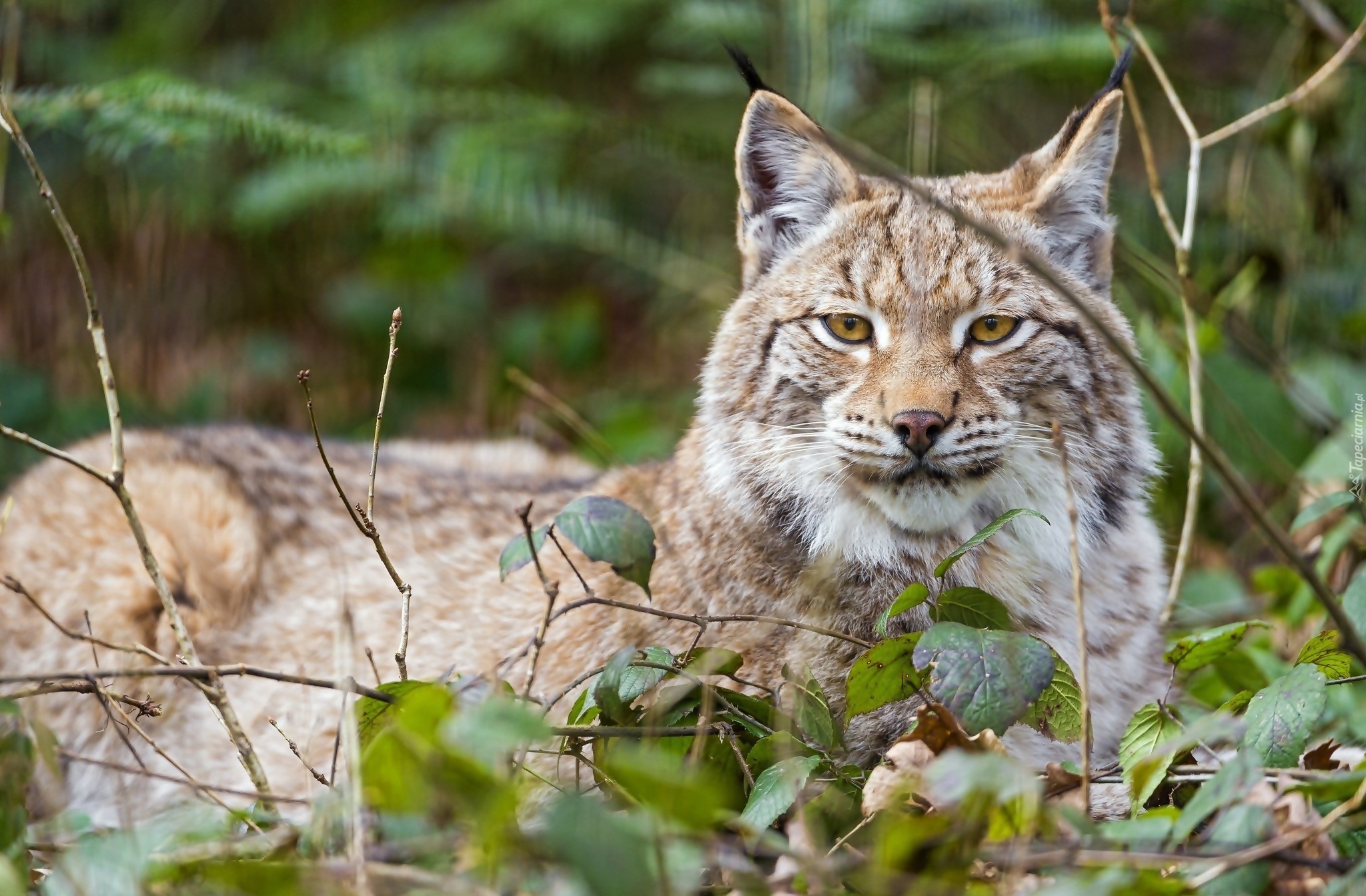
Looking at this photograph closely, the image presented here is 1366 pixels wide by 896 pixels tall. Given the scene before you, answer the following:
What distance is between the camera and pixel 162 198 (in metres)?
8.61

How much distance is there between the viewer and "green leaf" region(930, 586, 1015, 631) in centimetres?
297

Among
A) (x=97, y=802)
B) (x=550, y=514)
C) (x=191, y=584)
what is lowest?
(x=97, y=802)

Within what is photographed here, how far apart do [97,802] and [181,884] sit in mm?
2508

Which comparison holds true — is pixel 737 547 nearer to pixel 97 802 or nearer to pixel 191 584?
pixel 191 584

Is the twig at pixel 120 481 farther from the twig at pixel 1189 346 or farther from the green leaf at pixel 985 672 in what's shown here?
the twig at pixel 1189 346

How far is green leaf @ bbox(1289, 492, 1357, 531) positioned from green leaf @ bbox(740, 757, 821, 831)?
1470 mm

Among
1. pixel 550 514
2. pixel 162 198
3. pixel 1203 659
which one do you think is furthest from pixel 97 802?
pixel 162 198

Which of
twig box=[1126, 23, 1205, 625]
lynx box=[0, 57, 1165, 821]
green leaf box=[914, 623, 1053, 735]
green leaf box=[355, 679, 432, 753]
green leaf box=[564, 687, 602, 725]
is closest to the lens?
green leaf box=[914, 623, 1053, 735]

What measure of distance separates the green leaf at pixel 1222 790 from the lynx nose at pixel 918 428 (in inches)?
43.5

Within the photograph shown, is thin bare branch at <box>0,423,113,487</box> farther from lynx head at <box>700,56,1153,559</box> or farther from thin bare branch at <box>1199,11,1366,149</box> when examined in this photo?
thin bare branch at <box>1199,11,1366,149</box>

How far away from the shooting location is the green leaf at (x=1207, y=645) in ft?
11.0

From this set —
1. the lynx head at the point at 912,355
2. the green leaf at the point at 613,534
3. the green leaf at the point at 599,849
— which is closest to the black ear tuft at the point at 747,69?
the lynx head at the point at 912,355

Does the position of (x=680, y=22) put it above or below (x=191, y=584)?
above

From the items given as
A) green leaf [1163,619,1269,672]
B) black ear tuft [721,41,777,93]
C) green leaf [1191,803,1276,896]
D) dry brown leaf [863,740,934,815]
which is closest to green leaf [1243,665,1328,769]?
green leaf [1191,803,1276,896]
